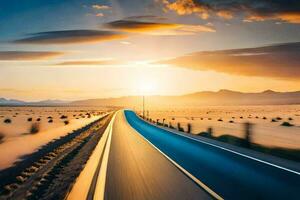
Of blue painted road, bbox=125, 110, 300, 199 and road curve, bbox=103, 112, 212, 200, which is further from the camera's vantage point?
road curve, bbox=103, 112, 212, 200

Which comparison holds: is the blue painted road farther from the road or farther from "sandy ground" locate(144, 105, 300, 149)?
"sandy ground" locate(144, 105, 300, 149)

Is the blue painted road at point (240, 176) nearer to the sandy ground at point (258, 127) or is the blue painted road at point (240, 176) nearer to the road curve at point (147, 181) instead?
the road curve at point (147, 181)

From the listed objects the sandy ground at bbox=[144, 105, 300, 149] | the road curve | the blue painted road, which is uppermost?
the blue painted road

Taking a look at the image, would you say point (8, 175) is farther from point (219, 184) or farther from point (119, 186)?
point (219, 184)

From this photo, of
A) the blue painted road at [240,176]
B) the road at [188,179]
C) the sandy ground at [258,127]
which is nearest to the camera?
the blue painted road at [240,176]

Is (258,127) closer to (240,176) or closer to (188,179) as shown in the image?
(240,176)

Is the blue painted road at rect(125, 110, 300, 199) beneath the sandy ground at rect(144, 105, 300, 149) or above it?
above

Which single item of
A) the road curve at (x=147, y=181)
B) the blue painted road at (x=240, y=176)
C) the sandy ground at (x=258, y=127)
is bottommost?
the sandy ground at (x=258, y=127)

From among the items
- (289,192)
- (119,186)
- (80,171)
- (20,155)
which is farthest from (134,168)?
(20,155)

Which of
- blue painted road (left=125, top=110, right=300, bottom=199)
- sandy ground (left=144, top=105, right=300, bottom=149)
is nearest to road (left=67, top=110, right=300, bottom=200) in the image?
blue painted road (left=125, top=110, right=300, bottom=199)

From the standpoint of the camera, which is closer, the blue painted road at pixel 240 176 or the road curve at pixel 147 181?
the blue painted road at pixel 240 176

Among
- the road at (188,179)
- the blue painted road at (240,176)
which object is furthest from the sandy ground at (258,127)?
the road at (188,179)

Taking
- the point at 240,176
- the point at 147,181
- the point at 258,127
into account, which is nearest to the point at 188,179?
the point at 147,181

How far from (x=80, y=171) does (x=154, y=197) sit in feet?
17.7
